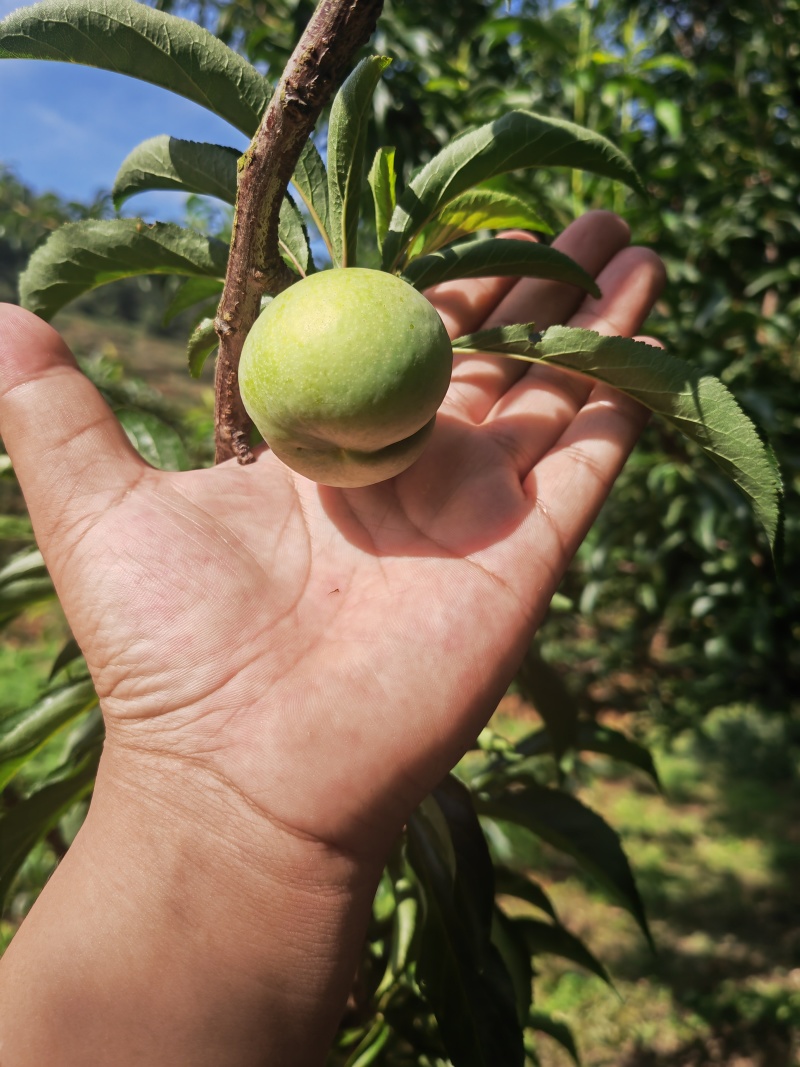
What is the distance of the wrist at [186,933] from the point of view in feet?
3.22

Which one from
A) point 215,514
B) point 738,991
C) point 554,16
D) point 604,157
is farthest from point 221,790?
point 738,991

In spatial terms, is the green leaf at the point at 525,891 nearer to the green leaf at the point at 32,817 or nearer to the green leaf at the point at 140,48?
the green leaf at the point at 32,817

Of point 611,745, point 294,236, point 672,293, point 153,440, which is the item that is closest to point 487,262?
point 294,236

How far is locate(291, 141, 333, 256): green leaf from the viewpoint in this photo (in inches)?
49.1

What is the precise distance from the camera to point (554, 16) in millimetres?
3199

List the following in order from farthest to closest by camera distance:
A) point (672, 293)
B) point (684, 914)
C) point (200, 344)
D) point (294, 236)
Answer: point (684, 914) < point (672, 293) < point (200, 344) < point (294, 236)

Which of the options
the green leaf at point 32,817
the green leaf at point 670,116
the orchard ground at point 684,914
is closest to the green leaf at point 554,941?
the orchard ground at point 684,914

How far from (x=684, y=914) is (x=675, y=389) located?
4.26 m

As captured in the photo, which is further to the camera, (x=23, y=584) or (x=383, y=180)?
(x=23, y=584)

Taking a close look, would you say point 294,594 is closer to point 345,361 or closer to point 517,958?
point 345,361

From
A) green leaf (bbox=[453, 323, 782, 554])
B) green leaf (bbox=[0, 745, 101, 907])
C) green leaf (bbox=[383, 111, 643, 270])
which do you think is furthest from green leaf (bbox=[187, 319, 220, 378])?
green leaf (bbox=[0, 745, 101, 907])

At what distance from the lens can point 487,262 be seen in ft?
4.23

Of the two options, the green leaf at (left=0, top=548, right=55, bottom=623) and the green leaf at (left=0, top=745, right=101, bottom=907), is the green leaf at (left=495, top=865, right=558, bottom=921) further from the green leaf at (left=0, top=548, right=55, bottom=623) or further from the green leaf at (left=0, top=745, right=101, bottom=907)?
the green leaf at (left=0, top=548, right=55, bottom=623)

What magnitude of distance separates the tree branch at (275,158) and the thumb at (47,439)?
0.78 ft
